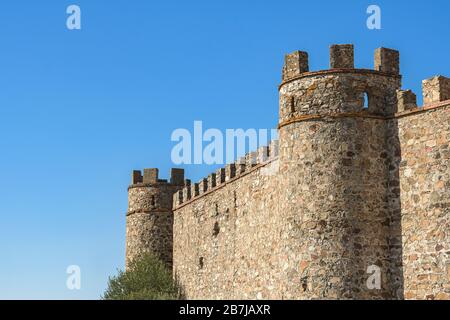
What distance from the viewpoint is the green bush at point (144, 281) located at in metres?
33.3

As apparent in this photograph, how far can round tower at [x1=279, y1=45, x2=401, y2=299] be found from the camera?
19.2m

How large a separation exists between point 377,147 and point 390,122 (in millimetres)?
697

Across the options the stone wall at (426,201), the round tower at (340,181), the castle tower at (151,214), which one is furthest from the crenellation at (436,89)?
the castle tower at (151,214)

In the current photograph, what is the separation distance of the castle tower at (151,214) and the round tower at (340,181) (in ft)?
51.3

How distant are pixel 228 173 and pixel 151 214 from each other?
27.4ft

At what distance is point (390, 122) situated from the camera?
65.3ft

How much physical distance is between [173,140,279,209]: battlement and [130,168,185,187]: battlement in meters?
1.20

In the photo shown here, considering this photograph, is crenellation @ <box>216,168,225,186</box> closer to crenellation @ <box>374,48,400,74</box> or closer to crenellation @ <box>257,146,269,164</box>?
crenellation @ <box>257,146,269,164</box>

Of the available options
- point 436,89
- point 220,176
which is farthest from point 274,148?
point 436,89

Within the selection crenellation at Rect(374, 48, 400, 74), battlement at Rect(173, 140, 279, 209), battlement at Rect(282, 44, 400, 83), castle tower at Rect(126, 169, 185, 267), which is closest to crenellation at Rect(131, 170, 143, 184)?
castle tower at Rect(126, 169, 185, 267)

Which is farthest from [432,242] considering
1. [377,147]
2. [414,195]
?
[377,147]
